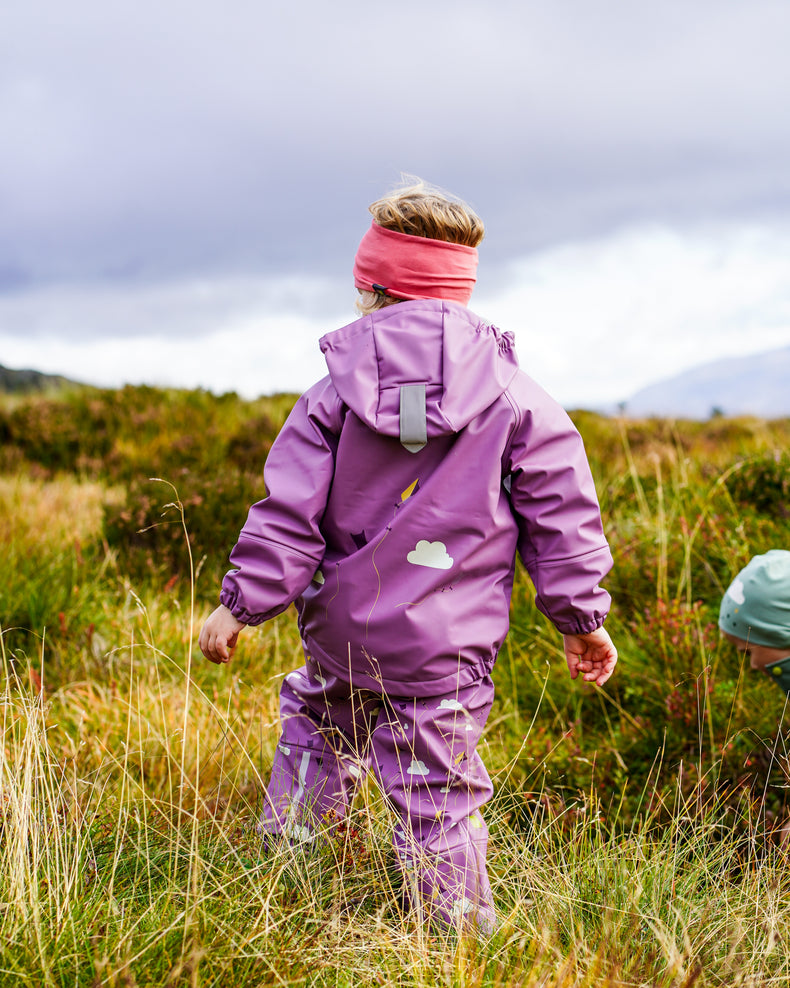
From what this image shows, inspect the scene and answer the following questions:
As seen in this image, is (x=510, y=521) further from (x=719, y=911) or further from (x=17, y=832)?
(x=17, y=832)

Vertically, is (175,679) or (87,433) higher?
(87,433)

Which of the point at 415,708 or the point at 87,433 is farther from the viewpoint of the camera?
the point at 87,433

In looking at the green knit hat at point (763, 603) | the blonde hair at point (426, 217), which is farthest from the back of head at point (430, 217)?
the green knit hat at point (763, 603)

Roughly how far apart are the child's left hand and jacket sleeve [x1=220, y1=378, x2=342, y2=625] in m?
0.79

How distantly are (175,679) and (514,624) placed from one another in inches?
65.9

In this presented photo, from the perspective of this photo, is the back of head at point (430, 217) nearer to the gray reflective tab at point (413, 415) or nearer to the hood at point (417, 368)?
the hood at point (417, 368)

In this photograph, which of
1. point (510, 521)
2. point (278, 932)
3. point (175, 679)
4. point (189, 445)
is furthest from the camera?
point (189, 445)

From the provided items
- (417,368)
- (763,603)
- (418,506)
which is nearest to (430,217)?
(417,368)

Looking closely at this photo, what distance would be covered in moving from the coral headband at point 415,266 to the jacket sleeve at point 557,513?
0.37 metres

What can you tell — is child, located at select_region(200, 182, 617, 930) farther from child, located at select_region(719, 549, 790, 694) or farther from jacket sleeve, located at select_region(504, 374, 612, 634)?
child, located at select_region(719, 549, 790, 694)

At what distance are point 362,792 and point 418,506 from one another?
859mm

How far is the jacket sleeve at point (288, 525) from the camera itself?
6.91 ft

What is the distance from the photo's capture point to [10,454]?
8.09 m

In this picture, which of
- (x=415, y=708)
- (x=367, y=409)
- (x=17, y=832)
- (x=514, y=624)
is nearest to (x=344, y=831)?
(x=415, y=708)
